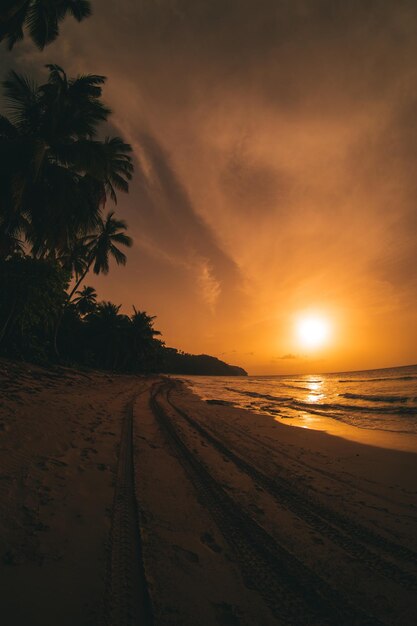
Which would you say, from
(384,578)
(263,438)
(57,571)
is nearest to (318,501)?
(384,578)

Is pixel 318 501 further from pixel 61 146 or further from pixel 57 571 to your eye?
pixel 61 146

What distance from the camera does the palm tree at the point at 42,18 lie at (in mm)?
10951

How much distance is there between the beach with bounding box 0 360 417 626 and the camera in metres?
1.93

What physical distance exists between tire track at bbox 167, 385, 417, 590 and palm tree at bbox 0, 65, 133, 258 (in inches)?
554

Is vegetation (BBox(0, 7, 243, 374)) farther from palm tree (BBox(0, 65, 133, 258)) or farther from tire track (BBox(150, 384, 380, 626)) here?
tire track (BBox(150, 384, 380, 626))

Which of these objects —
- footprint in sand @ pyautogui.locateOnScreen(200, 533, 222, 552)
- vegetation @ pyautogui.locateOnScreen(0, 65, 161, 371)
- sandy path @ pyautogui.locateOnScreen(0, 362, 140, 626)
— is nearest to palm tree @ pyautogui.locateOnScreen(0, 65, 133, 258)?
vegetation @ pyautogui.locateOnScreen(0, 65, 161, 371)

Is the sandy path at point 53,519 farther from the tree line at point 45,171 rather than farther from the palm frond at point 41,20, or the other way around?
the palm frond at point 41,20

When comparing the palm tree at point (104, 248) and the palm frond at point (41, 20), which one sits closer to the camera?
the palm frond at point (41, 20)

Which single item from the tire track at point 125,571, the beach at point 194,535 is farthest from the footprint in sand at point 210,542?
the tire track at point 125,571

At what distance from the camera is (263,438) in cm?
769

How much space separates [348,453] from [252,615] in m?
5.86

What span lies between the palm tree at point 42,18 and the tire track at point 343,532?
1614cm

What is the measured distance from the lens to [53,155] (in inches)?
543

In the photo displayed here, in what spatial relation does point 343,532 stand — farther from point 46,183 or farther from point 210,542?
point 46,183
